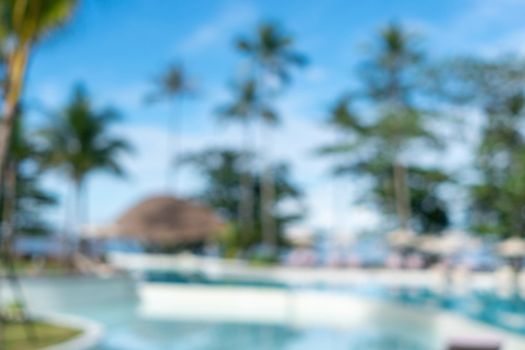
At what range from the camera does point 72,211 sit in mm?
26797

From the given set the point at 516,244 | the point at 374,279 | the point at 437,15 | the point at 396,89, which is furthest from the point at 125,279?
the point at 396,89

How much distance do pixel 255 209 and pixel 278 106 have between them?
676cm

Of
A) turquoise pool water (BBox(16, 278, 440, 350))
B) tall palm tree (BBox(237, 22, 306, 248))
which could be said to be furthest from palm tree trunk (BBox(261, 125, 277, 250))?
turquoise pool water (BBox(16, 278, 440, 350))

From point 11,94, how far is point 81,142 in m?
18.8

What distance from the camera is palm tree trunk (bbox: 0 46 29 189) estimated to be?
21.2ft

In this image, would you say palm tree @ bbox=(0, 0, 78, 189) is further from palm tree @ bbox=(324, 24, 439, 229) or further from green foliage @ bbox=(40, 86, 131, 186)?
palm tree @ bbox=(324, 24, 439, 229)

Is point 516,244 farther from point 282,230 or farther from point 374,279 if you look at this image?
point 282,230

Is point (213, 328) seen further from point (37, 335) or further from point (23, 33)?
point (23, 33)

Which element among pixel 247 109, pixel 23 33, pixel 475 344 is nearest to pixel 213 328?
pixel 475 344

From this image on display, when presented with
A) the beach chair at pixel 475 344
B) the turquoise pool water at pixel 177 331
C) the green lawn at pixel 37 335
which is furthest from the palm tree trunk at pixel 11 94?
the beach chair at pixel 475 344

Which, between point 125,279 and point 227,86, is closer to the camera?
point 125,279

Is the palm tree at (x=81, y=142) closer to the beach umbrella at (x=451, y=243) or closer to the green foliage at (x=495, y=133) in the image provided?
the beach umbrella at (x=451, y=243)

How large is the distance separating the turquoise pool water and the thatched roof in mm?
8080

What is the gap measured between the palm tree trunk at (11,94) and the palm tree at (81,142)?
60.0 ft
